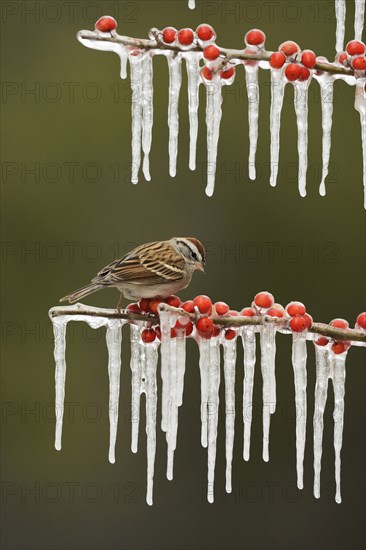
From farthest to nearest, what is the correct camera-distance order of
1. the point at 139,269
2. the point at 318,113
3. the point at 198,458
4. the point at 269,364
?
the point at 318,113 → the point at 198,458 → the point at 139,269 → the point at 269,364

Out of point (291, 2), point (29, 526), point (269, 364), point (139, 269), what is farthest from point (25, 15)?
point (269, 364)

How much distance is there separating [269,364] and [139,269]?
1.33 meters

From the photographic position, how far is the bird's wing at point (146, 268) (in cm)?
569

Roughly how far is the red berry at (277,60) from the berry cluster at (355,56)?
22 cm

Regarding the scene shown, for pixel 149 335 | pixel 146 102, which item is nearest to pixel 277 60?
pixel 146 102

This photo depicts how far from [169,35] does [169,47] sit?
67 millimetres

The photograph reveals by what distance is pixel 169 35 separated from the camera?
4.65m

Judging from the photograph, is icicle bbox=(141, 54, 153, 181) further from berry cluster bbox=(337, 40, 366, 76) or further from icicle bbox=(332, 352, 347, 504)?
icicle bbox=(332, 352, 347, 504)

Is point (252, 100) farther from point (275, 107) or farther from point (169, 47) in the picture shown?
point (169, 47)

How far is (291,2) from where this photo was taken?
11.3 metres

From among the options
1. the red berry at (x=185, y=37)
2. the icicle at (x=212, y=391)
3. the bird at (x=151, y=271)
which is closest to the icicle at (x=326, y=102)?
the red berry at (x=185, y=37)

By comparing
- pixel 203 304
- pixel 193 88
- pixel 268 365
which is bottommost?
pixel 268 365

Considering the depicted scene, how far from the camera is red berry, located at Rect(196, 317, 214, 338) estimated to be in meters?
4.49

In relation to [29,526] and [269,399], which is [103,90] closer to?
[29,526]
